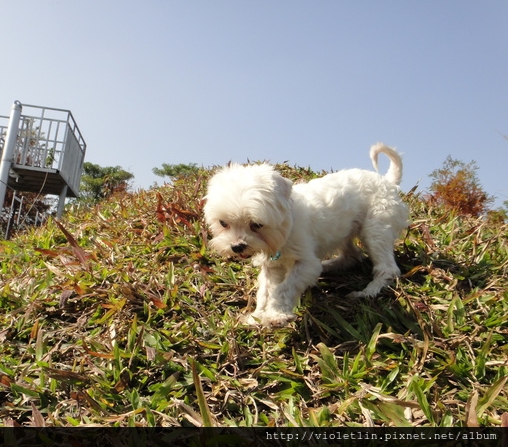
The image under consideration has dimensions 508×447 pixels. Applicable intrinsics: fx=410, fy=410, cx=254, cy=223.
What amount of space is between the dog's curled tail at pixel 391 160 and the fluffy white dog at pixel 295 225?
0.84 ft

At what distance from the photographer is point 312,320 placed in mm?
3051

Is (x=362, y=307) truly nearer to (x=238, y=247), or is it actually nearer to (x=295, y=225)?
(x=295, y=225)

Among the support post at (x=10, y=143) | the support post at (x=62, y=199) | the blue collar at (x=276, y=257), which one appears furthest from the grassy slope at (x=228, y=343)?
the support post at (x=62, y=199)

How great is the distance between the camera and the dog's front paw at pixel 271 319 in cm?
294

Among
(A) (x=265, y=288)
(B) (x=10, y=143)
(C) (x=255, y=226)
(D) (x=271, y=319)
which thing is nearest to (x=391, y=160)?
(C) (x=255, y=226)

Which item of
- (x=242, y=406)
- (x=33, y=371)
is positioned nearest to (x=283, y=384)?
(x=242, y=406)

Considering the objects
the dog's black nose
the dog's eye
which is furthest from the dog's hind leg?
the dog's black nose

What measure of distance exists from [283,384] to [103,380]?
1.08 m

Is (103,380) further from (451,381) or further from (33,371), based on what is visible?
(451,381)

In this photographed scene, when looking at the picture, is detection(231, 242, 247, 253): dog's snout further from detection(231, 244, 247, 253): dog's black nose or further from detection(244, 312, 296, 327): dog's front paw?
detection(244, 312, 296, 327): dog's front paw

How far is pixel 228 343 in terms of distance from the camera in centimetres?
276

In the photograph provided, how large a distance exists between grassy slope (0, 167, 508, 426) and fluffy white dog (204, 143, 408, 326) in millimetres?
203

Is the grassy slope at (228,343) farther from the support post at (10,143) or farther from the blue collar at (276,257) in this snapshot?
the support post at (10,143)

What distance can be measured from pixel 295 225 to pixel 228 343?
3.93ft
